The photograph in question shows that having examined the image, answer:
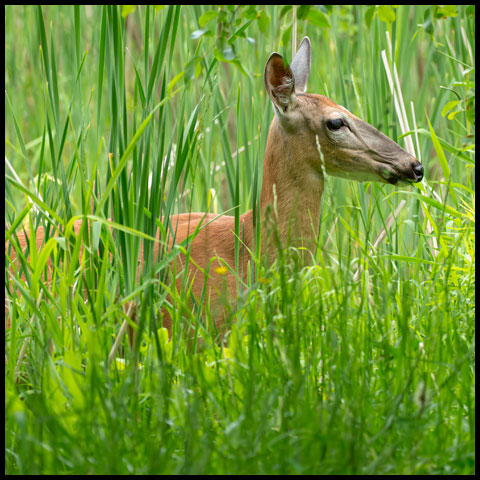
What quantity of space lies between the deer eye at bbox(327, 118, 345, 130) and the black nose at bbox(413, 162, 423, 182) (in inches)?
14.7

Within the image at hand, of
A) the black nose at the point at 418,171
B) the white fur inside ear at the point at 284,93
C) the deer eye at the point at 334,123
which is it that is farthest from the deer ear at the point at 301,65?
the black nose at the point at 418,171

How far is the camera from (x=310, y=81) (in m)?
4.70

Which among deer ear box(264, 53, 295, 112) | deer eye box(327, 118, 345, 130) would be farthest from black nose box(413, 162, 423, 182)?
deer ear box(264, 53, 295, 112)

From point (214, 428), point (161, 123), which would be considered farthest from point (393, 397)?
point (161, 123)

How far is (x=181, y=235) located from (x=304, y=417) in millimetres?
1769

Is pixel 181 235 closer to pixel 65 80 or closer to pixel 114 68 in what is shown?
pixel 114 68

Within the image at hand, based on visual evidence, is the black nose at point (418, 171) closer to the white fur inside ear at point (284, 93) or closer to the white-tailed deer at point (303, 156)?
the white-tailed deer at point (303, 156)

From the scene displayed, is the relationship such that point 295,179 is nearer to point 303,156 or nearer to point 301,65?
point 303,156

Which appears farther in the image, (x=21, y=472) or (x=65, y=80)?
(x=65, y=80)

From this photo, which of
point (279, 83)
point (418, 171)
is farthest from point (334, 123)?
point (418, 171)

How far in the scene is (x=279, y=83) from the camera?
130 inches

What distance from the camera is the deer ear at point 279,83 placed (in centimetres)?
322

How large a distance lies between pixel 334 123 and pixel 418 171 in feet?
1.37

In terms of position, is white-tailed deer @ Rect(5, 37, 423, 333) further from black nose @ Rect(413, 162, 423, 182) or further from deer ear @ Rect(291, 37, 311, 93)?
deer ear @ Rect(291, 37, 311, 93)
